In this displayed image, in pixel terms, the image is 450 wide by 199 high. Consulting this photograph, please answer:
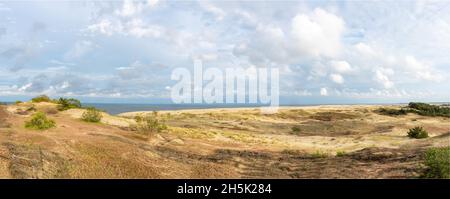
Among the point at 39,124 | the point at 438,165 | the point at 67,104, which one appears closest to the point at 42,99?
the point at 67,104

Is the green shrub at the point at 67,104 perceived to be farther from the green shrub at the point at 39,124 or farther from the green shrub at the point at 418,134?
the green shrub at the point at 418,134

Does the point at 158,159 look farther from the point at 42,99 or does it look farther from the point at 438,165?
the point at 42,99

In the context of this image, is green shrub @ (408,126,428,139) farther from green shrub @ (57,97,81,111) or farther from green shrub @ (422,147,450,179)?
green shrub @ (57,97,81,111)

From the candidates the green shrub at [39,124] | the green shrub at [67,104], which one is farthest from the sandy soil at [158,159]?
the green shrub at [67,104]

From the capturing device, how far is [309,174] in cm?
1770

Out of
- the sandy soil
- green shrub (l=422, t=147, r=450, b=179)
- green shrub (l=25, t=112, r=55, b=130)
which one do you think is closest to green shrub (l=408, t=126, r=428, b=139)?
the sandy soil

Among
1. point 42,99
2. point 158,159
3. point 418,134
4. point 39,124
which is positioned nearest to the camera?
point 158,159

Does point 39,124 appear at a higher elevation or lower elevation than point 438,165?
higher

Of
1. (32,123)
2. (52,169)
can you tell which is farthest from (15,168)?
(32,123)

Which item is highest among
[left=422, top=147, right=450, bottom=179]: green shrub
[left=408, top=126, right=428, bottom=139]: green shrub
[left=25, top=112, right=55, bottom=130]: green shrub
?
[left=25, top=112, right=55, bottom=130]: green shrub

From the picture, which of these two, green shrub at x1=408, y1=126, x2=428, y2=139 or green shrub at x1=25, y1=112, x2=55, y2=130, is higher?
green shrub at x1=25, y1=112, x2=55, y2=130

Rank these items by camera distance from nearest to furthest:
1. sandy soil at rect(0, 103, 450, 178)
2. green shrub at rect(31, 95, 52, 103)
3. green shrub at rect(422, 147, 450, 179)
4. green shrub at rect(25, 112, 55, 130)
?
green shrub at rect(422, 147, 450, 179) < sandy soil at rect(0, 103, 450, 178) < green shrub at rect(25, 112, 55, 130) < green shrub at rect(31, 95, 52, 103)

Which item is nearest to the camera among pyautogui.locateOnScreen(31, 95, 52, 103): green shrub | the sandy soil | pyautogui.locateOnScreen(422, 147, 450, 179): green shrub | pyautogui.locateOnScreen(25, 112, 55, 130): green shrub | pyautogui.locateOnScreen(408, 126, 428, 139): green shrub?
pyautogui.locateOnScreen(422, 147, 450, 179): green shrub

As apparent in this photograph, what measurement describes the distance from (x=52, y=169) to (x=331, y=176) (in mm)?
10468
